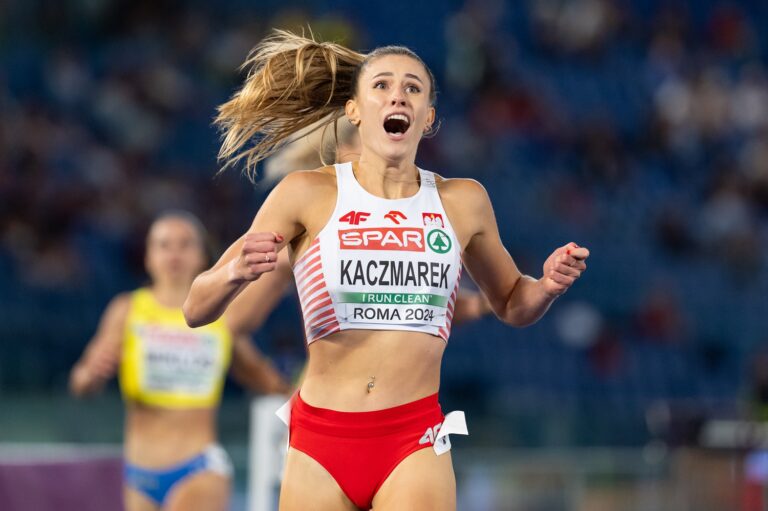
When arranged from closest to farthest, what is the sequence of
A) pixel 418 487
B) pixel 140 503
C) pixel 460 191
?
pixel 418 487 < pixel 460 191 < pixel 140 503

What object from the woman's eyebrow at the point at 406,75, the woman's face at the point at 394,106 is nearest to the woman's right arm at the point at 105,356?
the woman's face at the point at 394,106

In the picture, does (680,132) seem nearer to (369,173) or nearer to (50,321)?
(50,321)

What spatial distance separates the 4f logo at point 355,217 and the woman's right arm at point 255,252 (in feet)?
0.39

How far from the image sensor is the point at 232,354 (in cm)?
735

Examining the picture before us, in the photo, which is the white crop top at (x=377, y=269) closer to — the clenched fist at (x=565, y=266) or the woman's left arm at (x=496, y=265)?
the woman's left arm at (x=496, y=265)

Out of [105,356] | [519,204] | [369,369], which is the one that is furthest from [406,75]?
[519,204]

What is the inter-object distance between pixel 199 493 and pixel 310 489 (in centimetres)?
316

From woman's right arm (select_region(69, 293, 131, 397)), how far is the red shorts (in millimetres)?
3041

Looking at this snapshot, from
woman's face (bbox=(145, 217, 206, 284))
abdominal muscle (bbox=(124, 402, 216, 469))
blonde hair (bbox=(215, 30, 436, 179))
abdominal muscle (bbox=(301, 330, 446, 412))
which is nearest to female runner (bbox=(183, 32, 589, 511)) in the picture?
abdominal muscle (bbox=(301, 330, 446, 412))

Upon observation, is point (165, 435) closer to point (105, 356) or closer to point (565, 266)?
point (105, 356)

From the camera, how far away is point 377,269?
12.9 ft

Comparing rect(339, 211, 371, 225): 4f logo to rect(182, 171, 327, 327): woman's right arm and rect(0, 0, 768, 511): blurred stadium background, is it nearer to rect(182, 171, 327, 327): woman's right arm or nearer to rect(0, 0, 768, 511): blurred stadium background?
rect(182, 171, 327, 327): woman's right arm

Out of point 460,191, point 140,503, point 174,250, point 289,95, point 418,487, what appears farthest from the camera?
point 174,250

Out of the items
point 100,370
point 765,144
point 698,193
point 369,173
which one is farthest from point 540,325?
point 369,173
